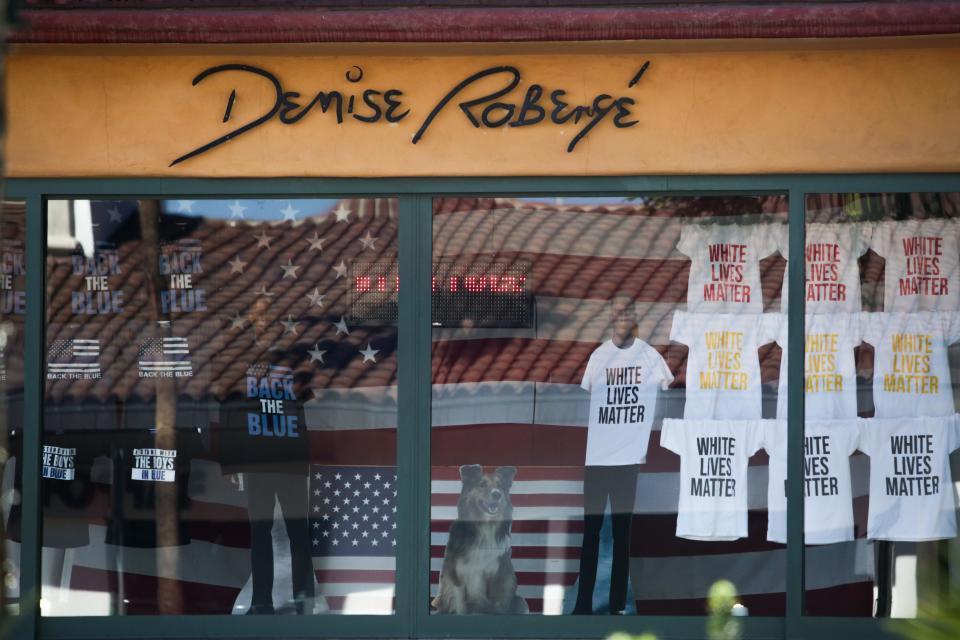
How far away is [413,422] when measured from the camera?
20.3 feet

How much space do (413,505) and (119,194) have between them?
2.47 meters

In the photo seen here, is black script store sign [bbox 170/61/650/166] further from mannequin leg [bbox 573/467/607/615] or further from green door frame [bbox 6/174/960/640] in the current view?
mannequin leg [bbox 573/467/607/615]

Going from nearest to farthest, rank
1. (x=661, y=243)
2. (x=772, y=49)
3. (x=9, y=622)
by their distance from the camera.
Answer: (x=9, y=622), (x=772, y=49), (x=661, y=243)

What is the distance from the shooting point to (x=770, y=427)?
6281 mm

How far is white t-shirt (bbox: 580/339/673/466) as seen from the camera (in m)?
6.43

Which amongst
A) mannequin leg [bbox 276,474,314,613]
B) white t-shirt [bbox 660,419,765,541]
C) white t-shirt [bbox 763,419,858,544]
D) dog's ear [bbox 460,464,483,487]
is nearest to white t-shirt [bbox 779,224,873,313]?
white t-shirt [bbox 763,419,858,544]

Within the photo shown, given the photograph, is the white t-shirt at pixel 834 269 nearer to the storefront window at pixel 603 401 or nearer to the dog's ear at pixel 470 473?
the storefront window at pixel 603 401

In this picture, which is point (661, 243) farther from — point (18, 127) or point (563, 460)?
point (18, 127)

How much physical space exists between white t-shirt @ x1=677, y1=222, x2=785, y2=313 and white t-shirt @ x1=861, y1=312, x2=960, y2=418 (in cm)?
70

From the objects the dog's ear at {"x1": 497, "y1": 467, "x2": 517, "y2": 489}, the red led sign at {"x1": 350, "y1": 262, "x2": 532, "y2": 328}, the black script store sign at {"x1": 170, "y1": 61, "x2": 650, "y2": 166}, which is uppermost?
the black script store sign at {"x1": 170, "y1": 61, "x2": 650, "y2": 166}

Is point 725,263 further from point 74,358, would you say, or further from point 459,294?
point 74,358

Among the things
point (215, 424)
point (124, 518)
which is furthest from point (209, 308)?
point (124, 518)

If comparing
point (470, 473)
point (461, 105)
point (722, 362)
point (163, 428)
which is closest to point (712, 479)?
point (722, 362)

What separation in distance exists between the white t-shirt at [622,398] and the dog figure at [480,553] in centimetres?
57
